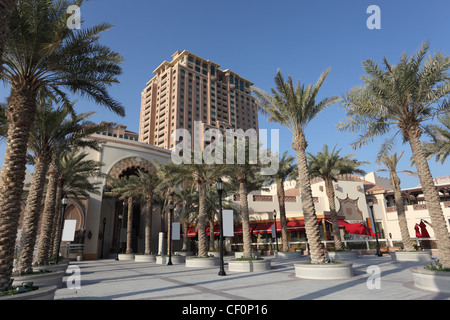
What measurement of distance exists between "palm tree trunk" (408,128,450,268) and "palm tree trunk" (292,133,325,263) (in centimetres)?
433

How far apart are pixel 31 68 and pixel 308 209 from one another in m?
12.8

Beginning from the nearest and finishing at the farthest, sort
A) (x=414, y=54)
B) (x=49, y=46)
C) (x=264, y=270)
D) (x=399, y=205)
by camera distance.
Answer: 1. (x=49, y=46)
2. (x=414, y=54)
3. (x=264, y=270)
4. (x=399, y=205)

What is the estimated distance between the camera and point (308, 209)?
519 inches

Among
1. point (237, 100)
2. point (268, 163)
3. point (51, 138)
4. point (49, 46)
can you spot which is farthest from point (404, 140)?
point (237, 100)

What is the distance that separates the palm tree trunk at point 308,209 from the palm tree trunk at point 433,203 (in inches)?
170

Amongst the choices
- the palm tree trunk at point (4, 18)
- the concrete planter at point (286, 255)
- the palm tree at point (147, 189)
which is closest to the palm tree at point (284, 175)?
the concrete planter at point (286, 255)

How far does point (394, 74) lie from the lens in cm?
1180

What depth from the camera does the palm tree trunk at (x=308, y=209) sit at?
1208cm

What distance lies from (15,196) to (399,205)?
964 inches

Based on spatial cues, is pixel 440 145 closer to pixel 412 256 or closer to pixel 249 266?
pixel 412 256
